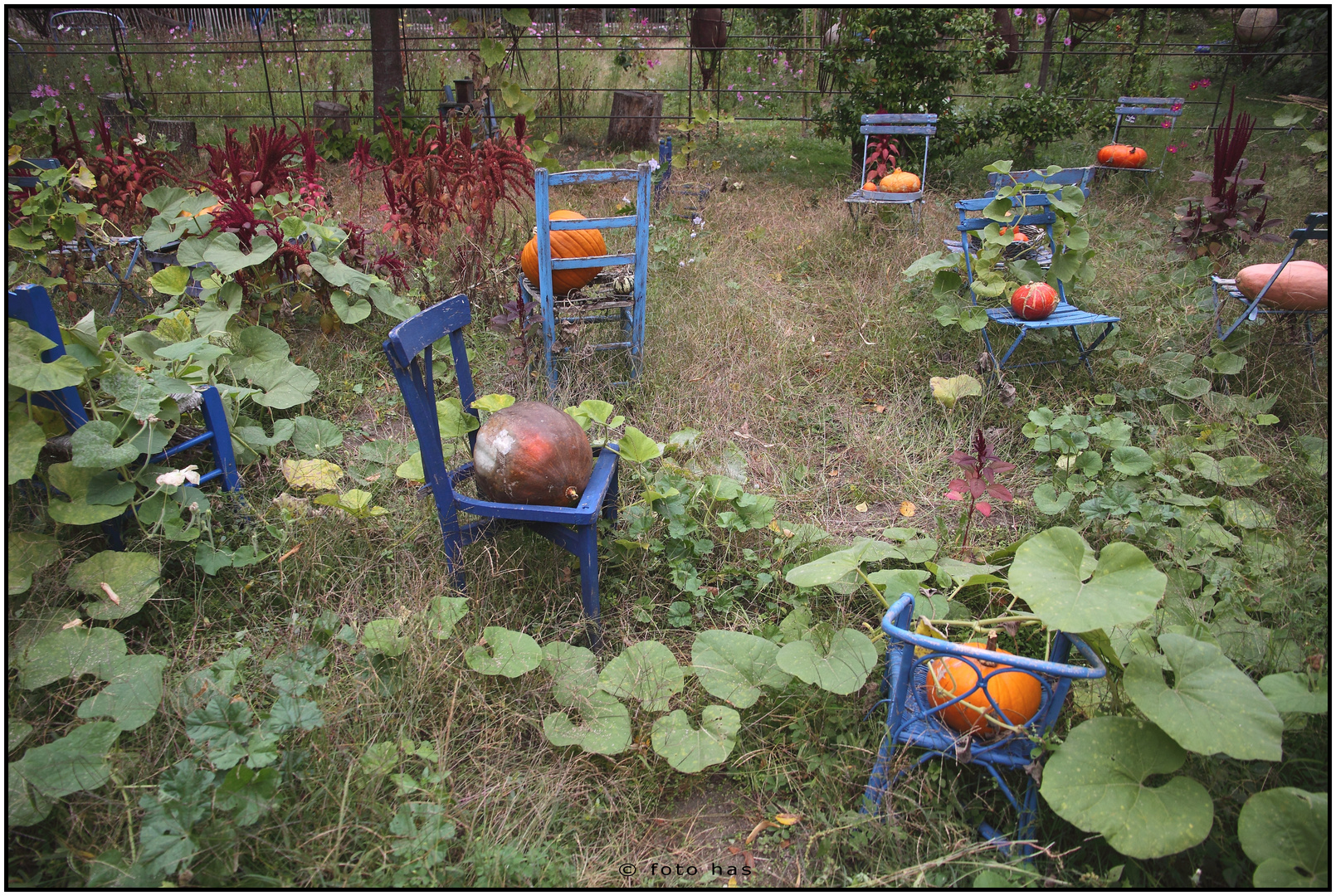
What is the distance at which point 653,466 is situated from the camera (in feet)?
10.2

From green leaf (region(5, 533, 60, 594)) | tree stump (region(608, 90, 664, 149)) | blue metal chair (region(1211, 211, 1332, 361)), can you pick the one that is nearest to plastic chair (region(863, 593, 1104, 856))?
green leaf (region(5, 533, 60, 594))

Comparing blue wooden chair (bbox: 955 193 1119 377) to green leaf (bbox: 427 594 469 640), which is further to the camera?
blue wooden chair (bbox: 955 193 1119 377)

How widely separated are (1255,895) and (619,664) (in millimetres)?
1526

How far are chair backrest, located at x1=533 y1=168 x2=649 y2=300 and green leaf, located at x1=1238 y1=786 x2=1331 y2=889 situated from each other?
3.07m

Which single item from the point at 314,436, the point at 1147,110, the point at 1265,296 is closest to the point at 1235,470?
the point at 1265,296

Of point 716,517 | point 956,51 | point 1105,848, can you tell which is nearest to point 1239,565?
point 1105,848

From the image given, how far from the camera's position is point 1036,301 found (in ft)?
12.3

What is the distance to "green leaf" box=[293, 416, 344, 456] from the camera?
3.03m

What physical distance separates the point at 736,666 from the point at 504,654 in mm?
687

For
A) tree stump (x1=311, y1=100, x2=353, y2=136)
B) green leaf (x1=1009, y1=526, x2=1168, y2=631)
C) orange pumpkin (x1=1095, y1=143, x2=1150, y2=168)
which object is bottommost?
green leaf (x1=1009, y1=526, x2=1168, y2=631)

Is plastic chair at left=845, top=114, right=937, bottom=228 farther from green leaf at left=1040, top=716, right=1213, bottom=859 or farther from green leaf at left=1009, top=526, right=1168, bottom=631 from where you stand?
green leaf at left=1040, top=716, right=1213, bottom=859

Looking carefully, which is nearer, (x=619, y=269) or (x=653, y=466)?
(x=653, y=466)

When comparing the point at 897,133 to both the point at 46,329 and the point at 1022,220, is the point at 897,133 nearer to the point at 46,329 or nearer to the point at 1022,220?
the point at 1022,220

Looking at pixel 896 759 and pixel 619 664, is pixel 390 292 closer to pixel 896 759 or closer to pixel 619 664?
pixel 619 664
